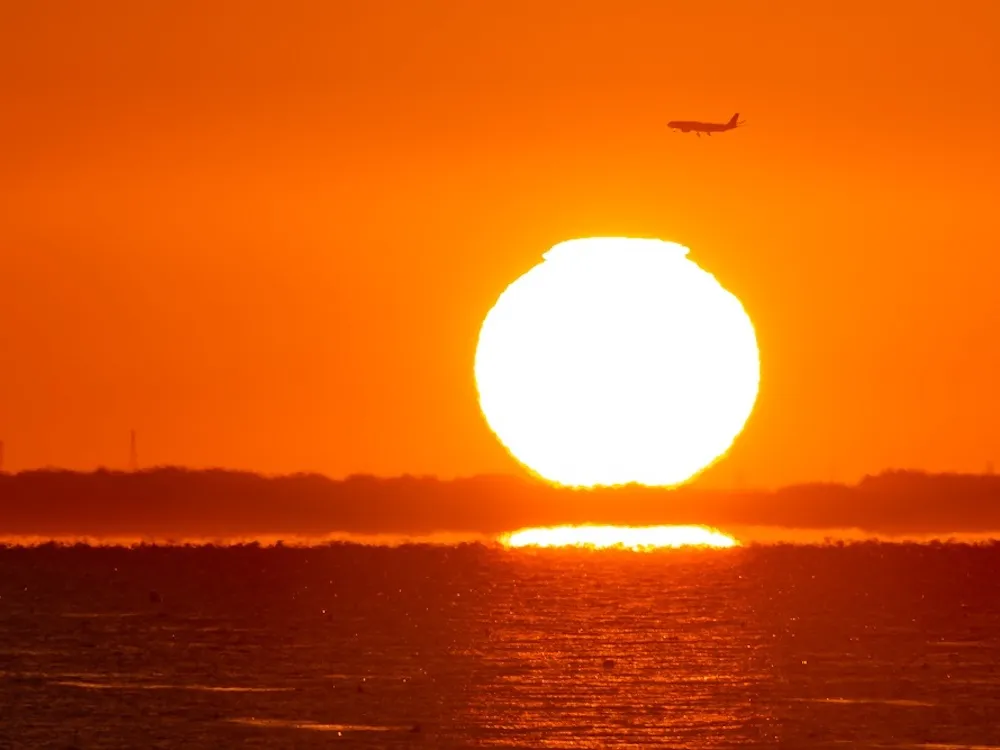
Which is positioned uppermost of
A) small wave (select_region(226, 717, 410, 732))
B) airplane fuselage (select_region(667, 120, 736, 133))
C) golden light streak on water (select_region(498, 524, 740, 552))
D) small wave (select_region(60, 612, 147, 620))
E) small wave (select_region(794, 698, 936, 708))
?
airplane fuselage (select_region(667, 120, 736, 133))

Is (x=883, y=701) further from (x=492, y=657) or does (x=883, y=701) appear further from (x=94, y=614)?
(x=94, y=614)

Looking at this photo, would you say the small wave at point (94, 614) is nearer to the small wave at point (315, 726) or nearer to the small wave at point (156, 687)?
the small wave at point (156, 687)

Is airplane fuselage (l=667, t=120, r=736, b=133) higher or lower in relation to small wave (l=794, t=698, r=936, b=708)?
higher

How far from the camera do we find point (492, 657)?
252 ft

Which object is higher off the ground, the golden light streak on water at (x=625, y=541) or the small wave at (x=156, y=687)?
the golden light streak on water at (x=625, y=541)

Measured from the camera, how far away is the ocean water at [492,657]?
192ft

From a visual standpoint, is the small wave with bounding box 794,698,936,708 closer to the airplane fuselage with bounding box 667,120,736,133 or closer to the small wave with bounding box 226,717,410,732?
the small wave with bounding box 226,717,410,732

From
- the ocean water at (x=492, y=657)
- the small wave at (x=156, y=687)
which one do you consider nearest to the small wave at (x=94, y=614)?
the ocean water at (x=492, y=657)

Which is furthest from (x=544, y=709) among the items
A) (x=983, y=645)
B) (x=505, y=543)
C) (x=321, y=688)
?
(x=505, y=543)

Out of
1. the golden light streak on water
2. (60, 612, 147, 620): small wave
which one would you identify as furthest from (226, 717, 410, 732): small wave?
the golden light streak on water

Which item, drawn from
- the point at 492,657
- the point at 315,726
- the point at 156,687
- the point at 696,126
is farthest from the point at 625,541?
the point at 315,726

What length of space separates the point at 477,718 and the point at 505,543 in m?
112

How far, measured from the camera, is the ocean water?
58656 mm

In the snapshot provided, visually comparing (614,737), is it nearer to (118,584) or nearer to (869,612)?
(869,612)
